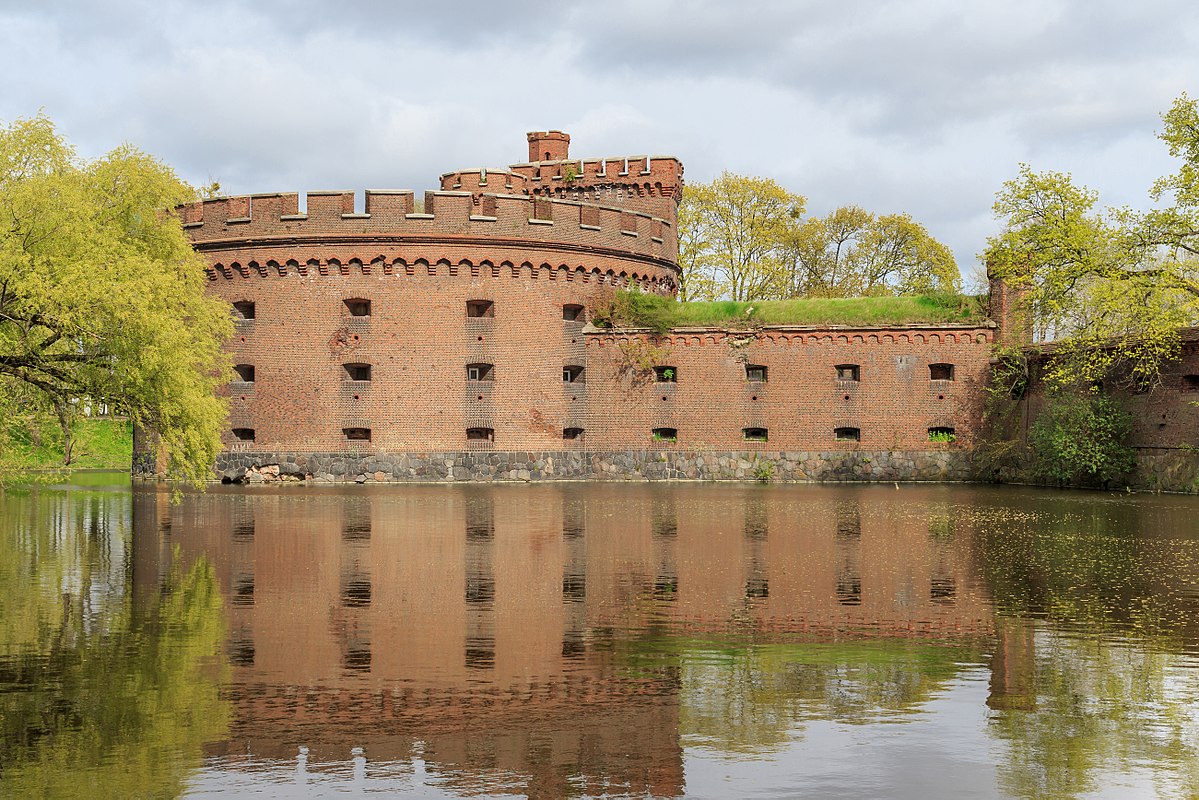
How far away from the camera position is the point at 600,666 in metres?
7.43

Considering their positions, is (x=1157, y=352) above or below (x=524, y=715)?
above

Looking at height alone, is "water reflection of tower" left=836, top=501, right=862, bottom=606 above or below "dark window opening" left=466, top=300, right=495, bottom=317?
below

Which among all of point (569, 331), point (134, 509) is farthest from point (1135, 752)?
point (569, 331)

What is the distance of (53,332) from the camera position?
15984 millimetres

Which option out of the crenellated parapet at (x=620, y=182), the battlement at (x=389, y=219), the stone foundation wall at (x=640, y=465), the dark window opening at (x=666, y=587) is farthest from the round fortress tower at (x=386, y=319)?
the dark window opening at (x=666, y=587)

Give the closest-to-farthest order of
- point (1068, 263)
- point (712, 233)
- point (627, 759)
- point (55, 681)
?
point (627, 759)
point (55, 681)
point (1068, 263)
point (712, 233)

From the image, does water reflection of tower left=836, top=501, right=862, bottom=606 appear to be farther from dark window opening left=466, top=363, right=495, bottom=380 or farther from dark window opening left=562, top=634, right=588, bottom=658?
dark window opening left=466, top=363, right=495, bottom=380

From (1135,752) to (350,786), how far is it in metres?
3.42

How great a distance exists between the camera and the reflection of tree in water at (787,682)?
6086 mm

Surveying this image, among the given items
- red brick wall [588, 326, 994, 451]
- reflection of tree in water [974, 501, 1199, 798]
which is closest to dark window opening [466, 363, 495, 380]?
red brick wall [588, 326, 994, 451]

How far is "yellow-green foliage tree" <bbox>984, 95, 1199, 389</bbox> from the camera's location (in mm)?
23953

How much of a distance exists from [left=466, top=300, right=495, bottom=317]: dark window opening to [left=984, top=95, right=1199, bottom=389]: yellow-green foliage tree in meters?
11.3

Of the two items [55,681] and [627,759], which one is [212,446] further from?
[627,759]

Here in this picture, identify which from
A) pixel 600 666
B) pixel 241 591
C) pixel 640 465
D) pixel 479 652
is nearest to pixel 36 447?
pixel 241 591
